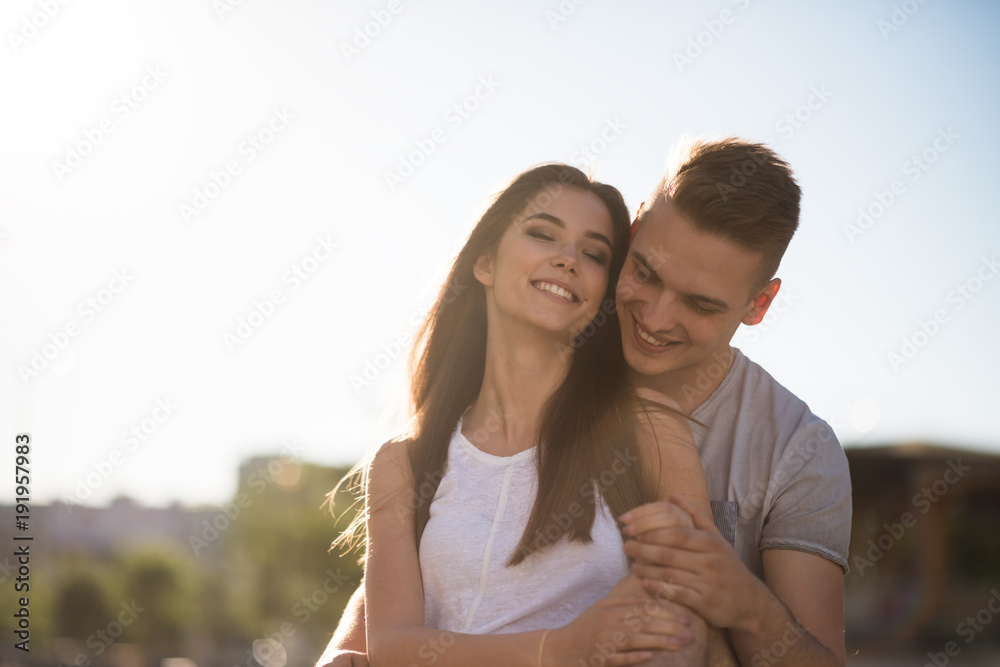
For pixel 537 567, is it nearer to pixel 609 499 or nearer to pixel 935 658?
pixel 609 499

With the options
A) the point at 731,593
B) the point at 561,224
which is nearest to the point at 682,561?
the point at 731,593

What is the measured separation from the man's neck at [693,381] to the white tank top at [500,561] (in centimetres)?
80

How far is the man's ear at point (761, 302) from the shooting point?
13.7ft

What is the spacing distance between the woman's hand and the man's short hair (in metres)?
1.81

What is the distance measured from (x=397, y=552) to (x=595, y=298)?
135cm

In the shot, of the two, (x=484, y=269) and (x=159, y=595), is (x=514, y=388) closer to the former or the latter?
(x=484, y=269)

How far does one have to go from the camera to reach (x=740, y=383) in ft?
12.9

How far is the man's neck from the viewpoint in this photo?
3.91 m

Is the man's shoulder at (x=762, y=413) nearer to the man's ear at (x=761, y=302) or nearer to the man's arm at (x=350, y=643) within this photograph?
the man's ear at (x=761, y=302)

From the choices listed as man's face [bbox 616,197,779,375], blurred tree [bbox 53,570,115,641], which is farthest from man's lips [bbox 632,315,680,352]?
blurred tree [bbox 53,570,115,641]

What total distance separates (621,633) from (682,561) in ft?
0.98

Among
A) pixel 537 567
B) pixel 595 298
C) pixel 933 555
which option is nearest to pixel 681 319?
pixel 595 298

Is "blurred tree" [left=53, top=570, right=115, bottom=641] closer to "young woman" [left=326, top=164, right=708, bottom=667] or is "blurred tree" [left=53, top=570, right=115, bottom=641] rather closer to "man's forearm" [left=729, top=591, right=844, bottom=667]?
"young woman" [left=326, top=164, right=708, bottom=667]

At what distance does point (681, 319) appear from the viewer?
152 inches
